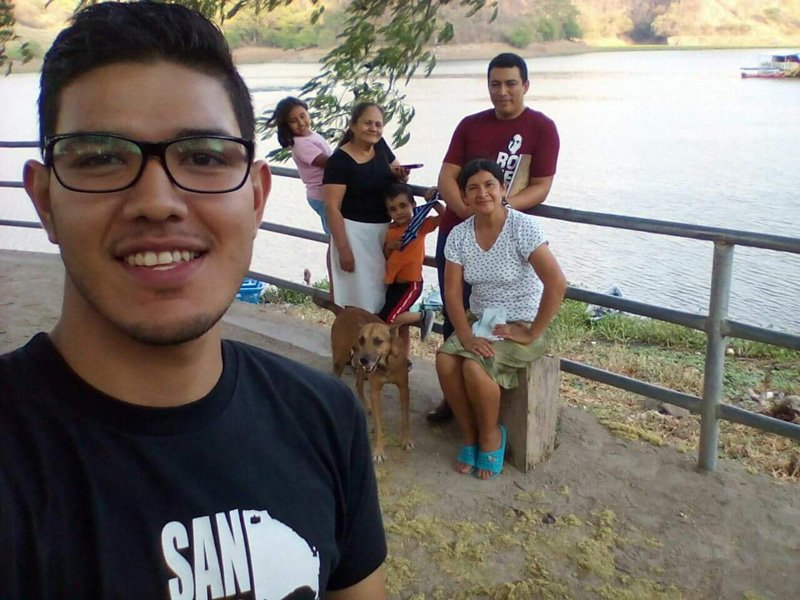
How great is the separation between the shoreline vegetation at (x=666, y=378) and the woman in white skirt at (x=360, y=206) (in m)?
0.93

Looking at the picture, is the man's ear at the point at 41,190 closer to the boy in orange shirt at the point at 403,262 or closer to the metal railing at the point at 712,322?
the metal railing at the point at 712,322

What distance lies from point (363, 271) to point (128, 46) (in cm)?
307

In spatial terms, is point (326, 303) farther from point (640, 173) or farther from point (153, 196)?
point (640, 173)

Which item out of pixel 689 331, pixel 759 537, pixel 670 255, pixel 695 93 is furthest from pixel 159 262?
pixel 695 93

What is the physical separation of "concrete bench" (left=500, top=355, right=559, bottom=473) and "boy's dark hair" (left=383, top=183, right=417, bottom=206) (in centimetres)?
105

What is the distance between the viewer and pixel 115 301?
3.13 ft

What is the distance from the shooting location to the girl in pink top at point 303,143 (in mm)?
4398

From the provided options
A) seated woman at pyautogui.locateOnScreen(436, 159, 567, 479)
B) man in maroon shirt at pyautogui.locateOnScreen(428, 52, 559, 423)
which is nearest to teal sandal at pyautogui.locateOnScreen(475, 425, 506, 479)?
seated woman at pyautogui.locateOnScreen(436, 159, 567, 479)

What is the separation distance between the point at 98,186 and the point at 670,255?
810 cm

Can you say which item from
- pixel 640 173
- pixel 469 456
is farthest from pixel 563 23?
pixel 469 456

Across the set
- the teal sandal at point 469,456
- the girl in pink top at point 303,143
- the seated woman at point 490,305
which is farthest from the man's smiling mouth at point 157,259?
the girl in pink top at point 303,143

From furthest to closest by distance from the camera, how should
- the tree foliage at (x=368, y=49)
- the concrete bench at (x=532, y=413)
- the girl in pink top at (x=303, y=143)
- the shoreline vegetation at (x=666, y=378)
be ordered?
the girl in pink top at (x=303, y=143) < the tree foliage at (x=368, y=49) < the shoreline vegetation at (x=666, y=378) < the concrete bench at (x=532, y=413)

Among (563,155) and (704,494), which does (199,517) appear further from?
(563,155)

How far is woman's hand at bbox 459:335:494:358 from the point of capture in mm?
3279
